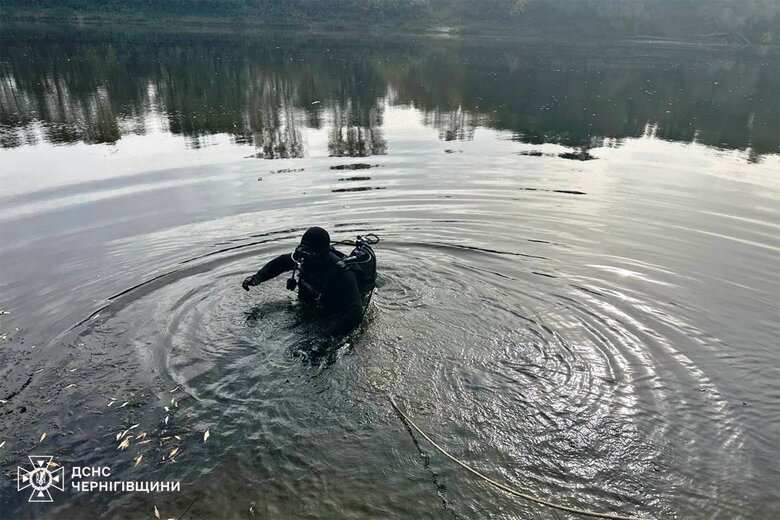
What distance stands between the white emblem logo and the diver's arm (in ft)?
10.1

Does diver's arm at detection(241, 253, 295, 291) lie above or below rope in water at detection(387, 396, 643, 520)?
above

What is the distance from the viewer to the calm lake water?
4648mm

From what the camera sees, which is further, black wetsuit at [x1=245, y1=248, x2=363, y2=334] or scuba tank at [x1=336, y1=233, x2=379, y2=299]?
scuba tank at [x1=336, y1=233, x2=379, y2=299]

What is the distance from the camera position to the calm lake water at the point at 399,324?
465 cm

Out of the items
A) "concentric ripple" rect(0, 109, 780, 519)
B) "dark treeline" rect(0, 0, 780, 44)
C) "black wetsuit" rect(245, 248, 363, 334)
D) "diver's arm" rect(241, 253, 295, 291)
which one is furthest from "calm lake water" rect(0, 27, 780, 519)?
"dark treeline" rect(0, 0, 780, 44)

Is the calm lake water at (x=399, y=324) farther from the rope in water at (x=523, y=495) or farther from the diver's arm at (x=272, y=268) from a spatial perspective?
the diver's arm at (x=272, y=268)

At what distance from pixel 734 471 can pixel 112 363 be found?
6846mm

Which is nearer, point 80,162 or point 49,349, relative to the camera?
point 49,349

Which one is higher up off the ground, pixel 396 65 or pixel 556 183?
pixel 396 65

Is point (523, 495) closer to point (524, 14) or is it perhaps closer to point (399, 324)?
point (399, 324)

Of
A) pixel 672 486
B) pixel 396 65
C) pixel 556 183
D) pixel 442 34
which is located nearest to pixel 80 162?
pixel 556 183

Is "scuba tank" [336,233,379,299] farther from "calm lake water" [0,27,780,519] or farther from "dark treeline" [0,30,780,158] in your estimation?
"dark treeline" [0,30,780,158]

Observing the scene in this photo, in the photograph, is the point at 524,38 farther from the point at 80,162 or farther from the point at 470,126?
the point at 80,162

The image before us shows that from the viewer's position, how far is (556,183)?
44.0ft
